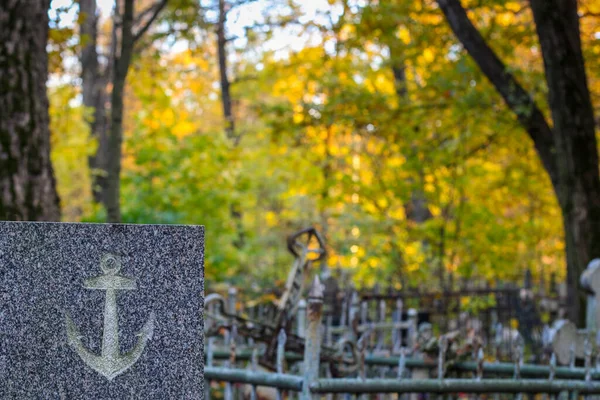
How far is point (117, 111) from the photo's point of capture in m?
10.3

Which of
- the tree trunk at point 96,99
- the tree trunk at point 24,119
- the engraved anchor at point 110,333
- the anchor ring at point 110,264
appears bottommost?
the engraved anchor at point 110,333

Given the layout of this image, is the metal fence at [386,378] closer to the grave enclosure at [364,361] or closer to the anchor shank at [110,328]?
the grave enclosure at [364,361]

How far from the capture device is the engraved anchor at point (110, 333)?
3295 mm

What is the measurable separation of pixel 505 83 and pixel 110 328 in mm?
7993

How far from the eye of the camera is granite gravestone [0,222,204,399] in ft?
10.8

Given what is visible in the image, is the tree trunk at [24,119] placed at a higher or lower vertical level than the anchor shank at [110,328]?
higher

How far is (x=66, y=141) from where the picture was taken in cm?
1970

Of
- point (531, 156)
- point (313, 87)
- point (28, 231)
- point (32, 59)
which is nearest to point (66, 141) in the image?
point (313, 87)

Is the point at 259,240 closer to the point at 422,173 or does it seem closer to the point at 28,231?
the point at 422,173

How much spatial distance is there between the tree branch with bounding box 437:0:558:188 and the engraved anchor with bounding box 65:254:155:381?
25.0 feet

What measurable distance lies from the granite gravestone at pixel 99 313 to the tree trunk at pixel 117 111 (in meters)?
6.78

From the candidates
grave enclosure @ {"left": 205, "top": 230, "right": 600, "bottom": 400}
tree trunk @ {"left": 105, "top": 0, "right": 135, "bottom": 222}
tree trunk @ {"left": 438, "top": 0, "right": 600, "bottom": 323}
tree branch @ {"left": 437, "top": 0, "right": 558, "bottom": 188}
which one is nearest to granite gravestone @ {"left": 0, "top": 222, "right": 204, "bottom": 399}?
grave enclosure @ {"left": 205, "top": 230, "right": 600, "bottom": 400}

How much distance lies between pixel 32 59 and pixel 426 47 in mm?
8002

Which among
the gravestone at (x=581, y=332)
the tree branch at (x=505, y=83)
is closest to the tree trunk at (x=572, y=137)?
the tree branch at (x=505, y=83)
